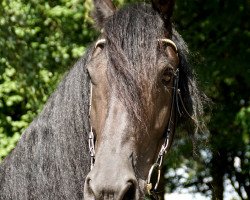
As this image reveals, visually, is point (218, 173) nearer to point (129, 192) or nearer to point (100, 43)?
point (100, 43)

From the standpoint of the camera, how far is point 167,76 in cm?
358

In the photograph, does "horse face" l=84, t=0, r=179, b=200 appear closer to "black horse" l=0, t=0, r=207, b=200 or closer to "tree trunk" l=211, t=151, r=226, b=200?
"black horse" l=0, t=0, r=207, b=200

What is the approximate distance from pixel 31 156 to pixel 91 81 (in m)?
0.60

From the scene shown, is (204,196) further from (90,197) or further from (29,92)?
(90,197)

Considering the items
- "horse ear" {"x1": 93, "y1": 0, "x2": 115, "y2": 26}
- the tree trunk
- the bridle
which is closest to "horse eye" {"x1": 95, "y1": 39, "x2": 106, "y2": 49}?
the bridle

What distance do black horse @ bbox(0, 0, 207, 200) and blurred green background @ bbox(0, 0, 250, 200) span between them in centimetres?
78

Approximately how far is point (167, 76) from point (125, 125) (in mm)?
521

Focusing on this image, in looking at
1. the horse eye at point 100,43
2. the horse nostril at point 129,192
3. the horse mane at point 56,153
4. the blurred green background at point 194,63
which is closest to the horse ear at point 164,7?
the horse eye at point 100,43

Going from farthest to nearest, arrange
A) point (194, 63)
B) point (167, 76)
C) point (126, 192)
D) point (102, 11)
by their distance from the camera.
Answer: point (194, 63) → point (102, 11) → point (167, 76) → point (126, 192)

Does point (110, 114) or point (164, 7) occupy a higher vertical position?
point (164, 7)

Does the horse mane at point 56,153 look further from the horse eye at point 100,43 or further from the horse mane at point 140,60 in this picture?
the horse mane at point 140,60

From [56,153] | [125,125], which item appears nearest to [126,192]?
[125,125]

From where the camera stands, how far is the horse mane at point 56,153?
11.4ft

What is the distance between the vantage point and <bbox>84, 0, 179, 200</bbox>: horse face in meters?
2.99
